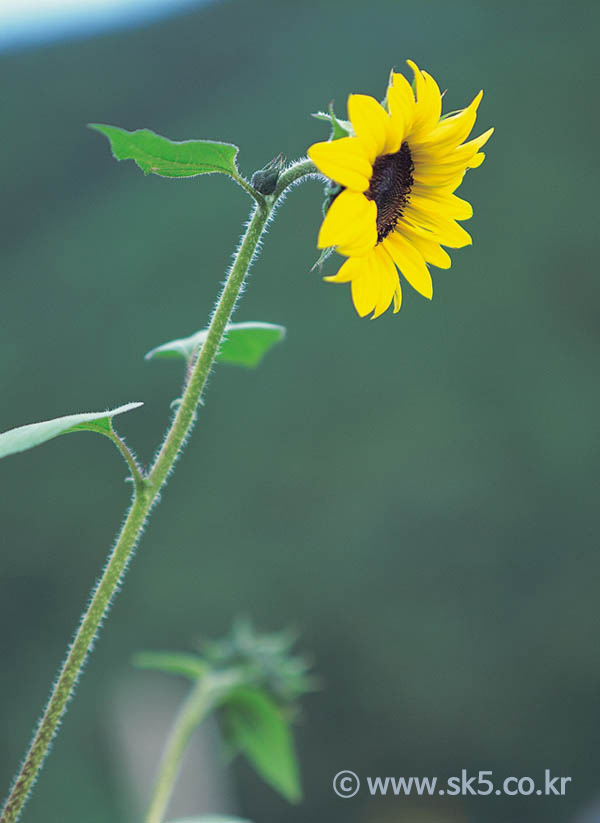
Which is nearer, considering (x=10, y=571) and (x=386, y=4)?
(x=10, y=571)

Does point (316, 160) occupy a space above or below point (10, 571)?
below

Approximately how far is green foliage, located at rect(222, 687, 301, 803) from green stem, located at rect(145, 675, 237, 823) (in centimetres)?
4

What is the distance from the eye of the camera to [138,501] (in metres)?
0.55

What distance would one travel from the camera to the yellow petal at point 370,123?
1.84 ft

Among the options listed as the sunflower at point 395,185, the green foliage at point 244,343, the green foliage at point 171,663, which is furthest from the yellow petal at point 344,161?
the green foliage at point 171,663

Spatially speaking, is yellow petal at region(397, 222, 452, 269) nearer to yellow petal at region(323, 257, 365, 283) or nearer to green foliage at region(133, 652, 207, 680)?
yellow petal at region(323, 257, 365, 283)

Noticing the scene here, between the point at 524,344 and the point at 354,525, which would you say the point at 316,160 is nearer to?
the point at 354,525

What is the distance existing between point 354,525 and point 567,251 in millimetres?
2021

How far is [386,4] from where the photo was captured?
456cm

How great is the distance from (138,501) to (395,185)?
0.33 meters

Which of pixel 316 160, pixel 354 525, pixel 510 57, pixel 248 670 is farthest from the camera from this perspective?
pixel 510 57

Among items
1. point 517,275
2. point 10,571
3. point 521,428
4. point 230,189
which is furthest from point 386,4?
point 10,571

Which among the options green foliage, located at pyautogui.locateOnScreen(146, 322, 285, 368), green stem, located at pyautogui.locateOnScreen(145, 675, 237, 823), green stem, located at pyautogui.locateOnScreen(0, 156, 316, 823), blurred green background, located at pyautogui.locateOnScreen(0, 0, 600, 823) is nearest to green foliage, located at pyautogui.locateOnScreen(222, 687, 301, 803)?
green stem, located at pyautogui.locateOnScreen(145, 675, 237, 823)

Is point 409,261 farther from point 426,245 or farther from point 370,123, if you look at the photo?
point 370,123
